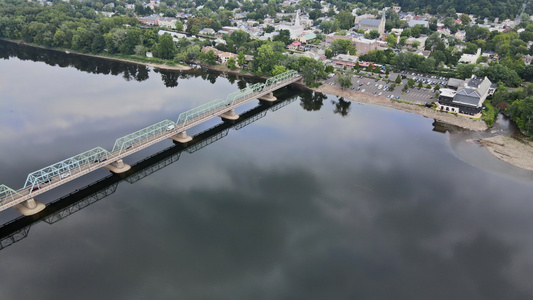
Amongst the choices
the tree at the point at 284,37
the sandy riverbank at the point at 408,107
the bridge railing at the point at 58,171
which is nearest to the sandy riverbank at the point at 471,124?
the sandy riverbank at the point at 408,107

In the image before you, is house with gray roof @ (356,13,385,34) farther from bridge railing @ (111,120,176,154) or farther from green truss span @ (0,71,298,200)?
bridge railing @ (111,120,176,154)

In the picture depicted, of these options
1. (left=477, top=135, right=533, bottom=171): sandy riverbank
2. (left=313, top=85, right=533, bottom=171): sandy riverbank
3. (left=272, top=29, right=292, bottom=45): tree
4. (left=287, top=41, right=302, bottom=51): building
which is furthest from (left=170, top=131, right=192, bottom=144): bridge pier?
(left=272, top=29, right=292, bottom=45): tree

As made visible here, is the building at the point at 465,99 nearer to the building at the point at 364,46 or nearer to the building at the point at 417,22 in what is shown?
the building at the point at 364,46

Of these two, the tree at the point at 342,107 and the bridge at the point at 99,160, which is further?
the tree at the point at 342,107

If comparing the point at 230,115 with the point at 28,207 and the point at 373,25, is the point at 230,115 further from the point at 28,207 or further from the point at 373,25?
the point at 373,25

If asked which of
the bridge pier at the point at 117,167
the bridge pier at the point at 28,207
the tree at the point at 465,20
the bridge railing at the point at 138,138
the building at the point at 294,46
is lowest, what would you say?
the tree at the point at 465,20

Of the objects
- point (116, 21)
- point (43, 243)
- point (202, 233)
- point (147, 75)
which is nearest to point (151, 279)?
point (202, 233)
